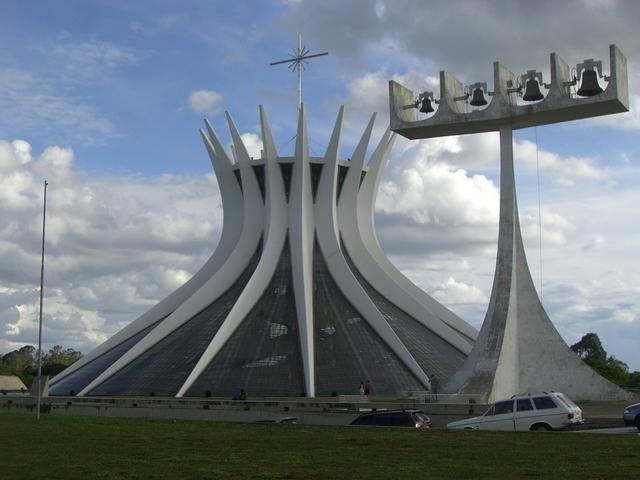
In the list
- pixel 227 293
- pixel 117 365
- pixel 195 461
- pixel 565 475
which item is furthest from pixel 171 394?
pixel 565 475

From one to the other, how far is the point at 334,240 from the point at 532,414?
28.5m

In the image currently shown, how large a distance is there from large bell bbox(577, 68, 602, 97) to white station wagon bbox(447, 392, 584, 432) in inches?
517

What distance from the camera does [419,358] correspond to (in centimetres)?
4362

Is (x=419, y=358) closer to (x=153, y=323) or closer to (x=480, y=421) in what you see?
(x=153, y=323)

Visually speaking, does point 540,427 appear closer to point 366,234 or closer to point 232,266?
point 232,266

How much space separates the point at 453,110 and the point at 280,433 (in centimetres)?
1609

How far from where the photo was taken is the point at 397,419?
2288cm

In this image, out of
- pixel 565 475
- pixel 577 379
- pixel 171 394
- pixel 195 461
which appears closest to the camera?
pixel 565 475

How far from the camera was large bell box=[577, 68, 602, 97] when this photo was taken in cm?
3109

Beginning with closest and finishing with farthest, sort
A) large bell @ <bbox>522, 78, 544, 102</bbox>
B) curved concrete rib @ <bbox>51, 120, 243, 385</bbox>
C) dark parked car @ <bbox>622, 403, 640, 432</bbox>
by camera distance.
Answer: dark parked car @ <bbox>622, 403, 640, 432</bbox>, large bell @ <bbox>522, 78, 544, 102</bbox>, curved concrete rib @ <bbox>51, 120, 243, 385</bbox>

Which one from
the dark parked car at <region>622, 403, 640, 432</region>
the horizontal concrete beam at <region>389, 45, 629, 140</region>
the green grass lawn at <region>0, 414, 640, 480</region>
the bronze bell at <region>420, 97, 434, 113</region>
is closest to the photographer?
the green grass lawn at <region>0, 414, 640, 480</region>

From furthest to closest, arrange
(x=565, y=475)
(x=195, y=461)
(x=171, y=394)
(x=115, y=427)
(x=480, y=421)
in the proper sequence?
(x=171, y=394), (x=115, y=427), (x=480, y=421), (x=195, y=461), (x=565, y=475)

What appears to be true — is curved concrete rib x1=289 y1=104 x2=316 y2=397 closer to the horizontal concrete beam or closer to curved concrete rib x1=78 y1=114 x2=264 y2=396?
curved concrete rib x1=78 y1=114 x2=264 y2=396

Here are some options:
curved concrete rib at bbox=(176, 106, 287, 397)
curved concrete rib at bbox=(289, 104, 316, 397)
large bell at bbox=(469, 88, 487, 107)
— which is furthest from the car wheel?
curved concrete rib at bbox=(176, 106, 287, 397)
